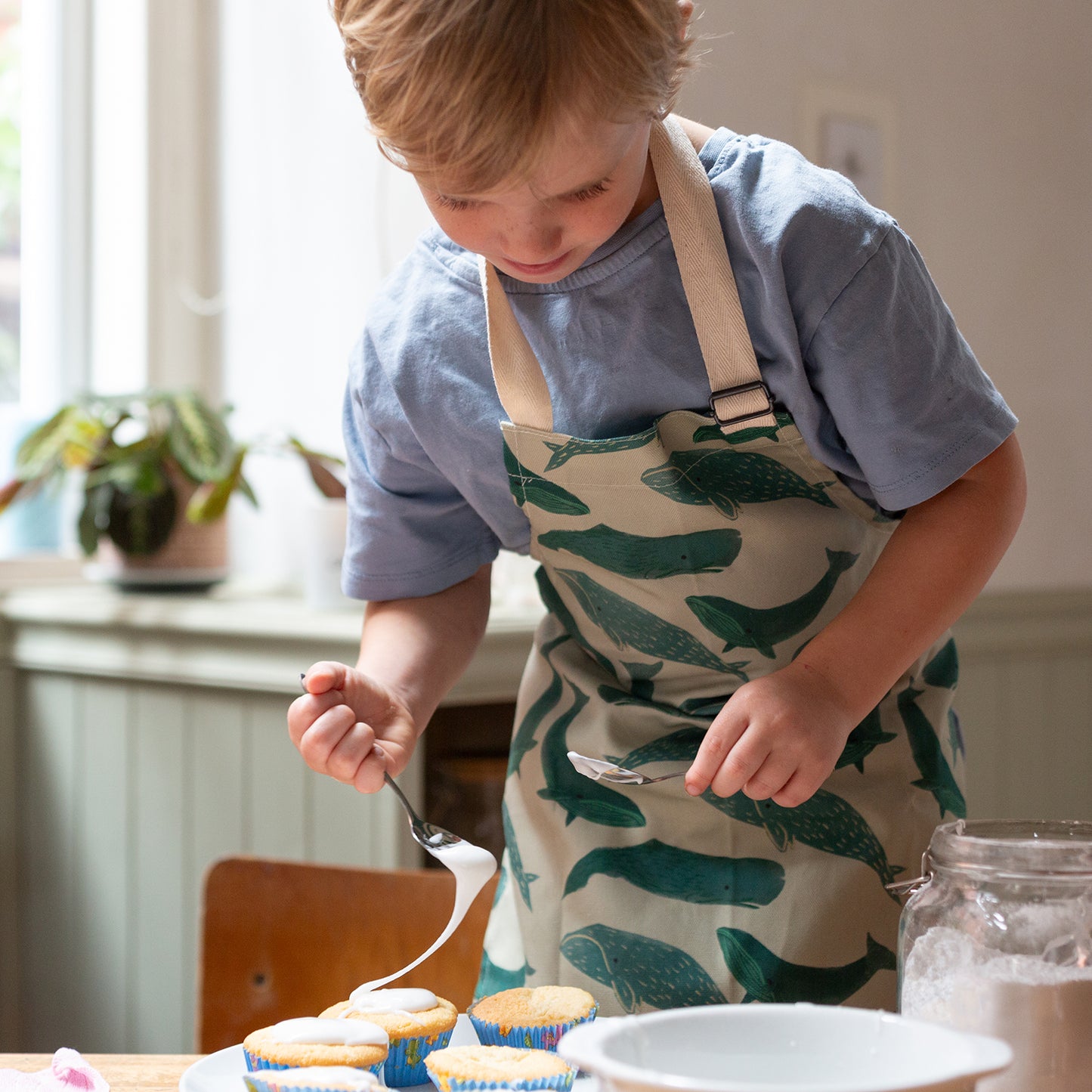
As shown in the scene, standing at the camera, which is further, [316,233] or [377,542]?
[316,233]

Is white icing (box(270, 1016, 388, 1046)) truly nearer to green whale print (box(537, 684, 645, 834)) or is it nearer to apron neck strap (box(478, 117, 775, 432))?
green whale print (box(537, 684, 645, 834))

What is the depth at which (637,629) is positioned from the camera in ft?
2.84

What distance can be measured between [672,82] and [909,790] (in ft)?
1.45

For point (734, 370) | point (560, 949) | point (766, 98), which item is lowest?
point (560, 949)

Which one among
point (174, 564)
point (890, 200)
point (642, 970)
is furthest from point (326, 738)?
point (890, 200)

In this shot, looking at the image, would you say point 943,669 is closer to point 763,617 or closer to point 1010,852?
point 763,617

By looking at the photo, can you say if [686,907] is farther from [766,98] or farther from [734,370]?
[766,98]

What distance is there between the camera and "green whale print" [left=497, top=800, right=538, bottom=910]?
885 mm

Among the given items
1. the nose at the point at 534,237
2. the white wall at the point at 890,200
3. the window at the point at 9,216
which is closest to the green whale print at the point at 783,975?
the nose at the point at 534,237

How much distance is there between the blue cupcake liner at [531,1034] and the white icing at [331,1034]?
0.22ft

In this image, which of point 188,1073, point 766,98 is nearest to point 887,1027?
point 188,1073

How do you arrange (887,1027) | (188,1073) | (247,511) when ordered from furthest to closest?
(247,511)
(188,1073)
(887,1027)

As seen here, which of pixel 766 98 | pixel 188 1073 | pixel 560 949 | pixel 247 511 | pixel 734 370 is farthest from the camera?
pixel 247 511

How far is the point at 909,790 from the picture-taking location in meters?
0.84
